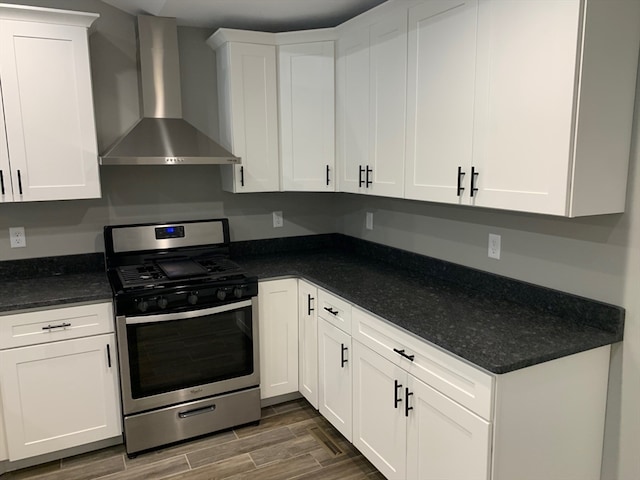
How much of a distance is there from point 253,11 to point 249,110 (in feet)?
1.85

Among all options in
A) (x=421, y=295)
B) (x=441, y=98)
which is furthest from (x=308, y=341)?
(x=441, y=98)

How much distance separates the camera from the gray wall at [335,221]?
1821 mm

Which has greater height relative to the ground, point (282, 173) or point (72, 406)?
point (282, 173)

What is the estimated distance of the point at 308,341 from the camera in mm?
2943

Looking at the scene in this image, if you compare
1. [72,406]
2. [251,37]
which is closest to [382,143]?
[251,37]

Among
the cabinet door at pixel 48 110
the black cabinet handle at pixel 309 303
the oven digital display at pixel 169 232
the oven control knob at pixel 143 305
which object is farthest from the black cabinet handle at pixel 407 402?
the cabinet door at pixel 48 110

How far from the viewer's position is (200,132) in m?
2.95

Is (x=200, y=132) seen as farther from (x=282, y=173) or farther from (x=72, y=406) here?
→ (x=72, y=406)

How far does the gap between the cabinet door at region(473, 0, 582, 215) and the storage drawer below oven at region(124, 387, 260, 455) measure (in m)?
1.77

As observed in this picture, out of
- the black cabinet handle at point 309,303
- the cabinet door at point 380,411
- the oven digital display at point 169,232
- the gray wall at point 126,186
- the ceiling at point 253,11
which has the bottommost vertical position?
the cabinet door at point 380,411

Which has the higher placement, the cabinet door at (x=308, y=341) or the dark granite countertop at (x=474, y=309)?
the dark granite countertop at (x=474, y=309)

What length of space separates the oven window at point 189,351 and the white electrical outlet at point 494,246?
1.37 metres

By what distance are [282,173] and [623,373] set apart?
7.02 feet

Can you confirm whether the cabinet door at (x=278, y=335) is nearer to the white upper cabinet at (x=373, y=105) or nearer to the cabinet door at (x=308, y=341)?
the cabinet door at (x=308, y=341)
